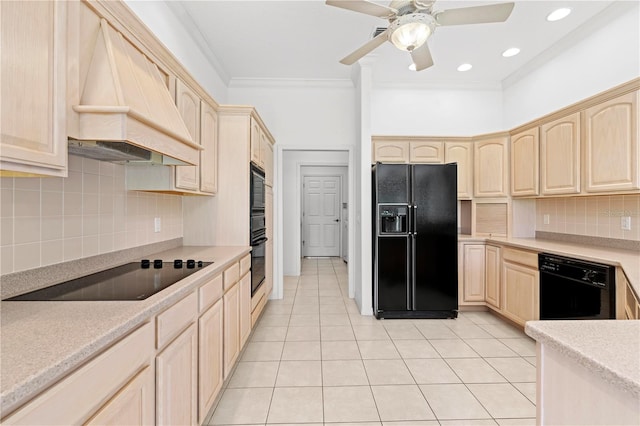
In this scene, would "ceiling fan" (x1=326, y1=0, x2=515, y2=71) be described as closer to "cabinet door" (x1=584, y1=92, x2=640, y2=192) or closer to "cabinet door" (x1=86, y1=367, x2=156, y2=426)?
"cabinet door" (x1=584, y1=92, x2=640, y2=192)

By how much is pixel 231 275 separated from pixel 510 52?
3.79 meters

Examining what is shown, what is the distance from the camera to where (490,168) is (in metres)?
3.76

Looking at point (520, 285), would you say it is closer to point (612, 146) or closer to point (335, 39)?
point (612, 146)

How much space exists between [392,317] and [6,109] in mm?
3493

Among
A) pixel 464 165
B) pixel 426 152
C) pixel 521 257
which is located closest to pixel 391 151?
pixel 426 152

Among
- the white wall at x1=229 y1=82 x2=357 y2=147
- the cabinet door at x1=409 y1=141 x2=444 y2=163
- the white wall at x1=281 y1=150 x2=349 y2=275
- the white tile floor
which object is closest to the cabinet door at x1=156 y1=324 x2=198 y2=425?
the white tile floor

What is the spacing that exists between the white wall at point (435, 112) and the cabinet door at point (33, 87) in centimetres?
371

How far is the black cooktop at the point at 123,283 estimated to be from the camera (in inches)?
50.0

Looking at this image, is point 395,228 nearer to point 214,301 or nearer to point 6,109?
point 214,301

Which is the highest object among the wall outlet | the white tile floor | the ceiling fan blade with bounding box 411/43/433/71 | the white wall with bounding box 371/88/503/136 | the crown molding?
the crown molding

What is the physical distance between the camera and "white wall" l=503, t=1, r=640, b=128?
2.64 metres

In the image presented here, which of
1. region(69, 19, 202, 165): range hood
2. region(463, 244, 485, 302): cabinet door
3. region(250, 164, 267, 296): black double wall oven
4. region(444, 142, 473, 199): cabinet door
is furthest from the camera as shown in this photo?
region(444, 142, 473, 199): cabinet door

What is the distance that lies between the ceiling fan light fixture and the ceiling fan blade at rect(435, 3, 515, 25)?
0.14 m

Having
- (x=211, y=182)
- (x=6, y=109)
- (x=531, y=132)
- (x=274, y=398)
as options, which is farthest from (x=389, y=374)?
(x=531, y=132)
